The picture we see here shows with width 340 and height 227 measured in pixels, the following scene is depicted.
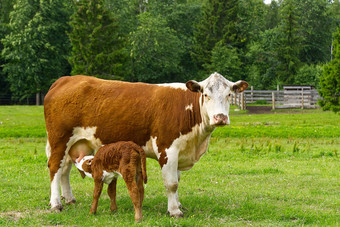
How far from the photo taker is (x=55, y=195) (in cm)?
893

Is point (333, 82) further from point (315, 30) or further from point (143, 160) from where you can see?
point (315, 30)

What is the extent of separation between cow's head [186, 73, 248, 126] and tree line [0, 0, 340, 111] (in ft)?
134

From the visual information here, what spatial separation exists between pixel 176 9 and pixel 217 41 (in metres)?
8.24

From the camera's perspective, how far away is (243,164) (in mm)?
14281

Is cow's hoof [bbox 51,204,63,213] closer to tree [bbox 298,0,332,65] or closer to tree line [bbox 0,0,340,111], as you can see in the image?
tree line [bbox 0,0,340,111]

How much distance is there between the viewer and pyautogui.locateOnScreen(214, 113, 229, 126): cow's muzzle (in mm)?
7762

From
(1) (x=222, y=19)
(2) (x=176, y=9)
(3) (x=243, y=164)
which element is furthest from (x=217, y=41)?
(3) (x=243, y=164)

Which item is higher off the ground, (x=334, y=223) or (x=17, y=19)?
(x=17, y=19)

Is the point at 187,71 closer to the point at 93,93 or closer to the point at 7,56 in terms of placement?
the point at 7,56

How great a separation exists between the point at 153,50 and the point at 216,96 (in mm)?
55593

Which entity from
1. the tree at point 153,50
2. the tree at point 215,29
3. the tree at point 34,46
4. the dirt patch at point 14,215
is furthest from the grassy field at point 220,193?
the tree at point 215,29

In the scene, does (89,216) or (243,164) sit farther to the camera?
(243,164)

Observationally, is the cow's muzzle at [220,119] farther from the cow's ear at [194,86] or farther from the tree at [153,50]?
the tree at [153,50]

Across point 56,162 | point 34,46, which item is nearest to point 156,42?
point 34,46
